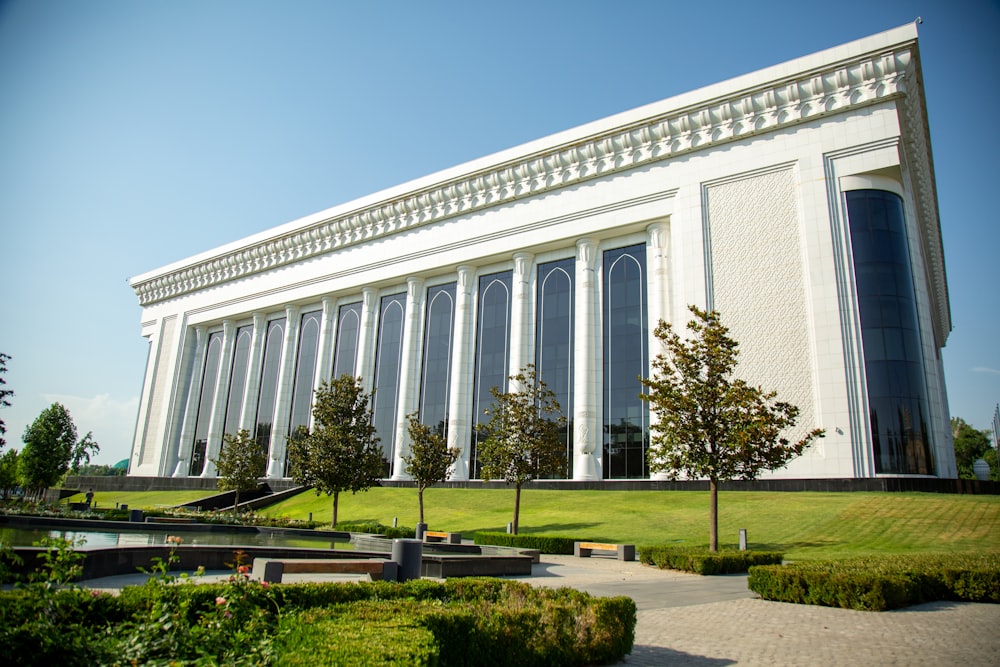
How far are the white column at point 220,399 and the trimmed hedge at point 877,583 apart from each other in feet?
193

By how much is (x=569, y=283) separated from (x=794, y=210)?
586 inches

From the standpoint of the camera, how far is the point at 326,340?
58.7 meters

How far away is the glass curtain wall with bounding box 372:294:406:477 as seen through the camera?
51562 mm

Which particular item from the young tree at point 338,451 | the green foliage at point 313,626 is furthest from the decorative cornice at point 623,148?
the green foliage at point 313,626

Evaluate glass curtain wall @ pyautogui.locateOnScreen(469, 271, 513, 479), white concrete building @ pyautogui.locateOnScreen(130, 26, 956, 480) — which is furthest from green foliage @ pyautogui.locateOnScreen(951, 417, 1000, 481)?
glass curtain wall @ pyautogui.locateOnScreen(469, 271, 513, 479)

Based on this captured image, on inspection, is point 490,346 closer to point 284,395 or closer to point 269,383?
point 284,395

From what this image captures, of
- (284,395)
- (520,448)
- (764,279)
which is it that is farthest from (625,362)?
(284,395)

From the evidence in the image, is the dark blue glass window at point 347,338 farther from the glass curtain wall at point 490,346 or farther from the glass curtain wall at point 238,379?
the glass curtain wall at point 490,346

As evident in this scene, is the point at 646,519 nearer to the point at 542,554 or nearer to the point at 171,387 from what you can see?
the point at 542,554

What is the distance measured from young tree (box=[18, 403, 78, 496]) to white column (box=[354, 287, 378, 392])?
127 feet

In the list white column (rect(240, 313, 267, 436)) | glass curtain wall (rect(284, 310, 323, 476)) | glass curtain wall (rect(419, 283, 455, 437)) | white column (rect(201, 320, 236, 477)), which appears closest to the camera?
glass curtain wall (rect(419, 283, 455, 437))

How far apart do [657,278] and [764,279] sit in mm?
6536

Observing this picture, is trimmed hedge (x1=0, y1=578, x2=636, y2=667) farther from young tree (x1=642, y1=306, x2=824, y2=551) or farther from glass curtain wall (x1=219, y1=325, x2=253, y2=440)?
glass curtain wall (x1=219, y1=325, x2=253, y2=440)

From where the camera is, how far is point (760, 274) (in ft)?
123
